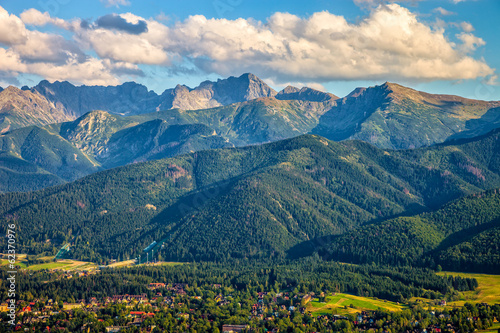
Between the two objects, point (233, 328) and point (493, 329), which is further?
point (233, 328)

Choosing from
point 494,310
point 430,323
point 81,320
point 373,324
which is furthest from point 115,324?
point 494,310

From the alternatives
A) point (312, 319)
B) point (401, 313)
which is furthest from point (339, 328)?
point (401, 313)

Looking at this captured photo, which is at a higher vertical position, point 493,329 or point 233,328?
point 233,328

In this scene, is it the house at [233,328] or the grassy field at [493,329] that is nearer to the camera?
the grassy field at [493,329]

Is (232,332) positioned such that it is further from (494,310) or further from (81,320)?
(494,310)

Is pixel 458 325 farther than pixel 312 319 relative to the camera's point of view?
No

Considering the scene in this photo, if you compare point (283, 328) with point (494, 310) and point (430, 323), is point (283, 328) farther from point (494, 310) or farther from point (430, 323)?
point (494, 310)

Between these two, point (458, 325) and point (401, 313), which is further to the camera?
point (401, 313)

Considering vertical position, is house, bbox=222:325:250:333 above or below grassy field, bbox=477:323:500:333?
above

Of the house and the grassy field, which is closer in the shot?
the grassy field
